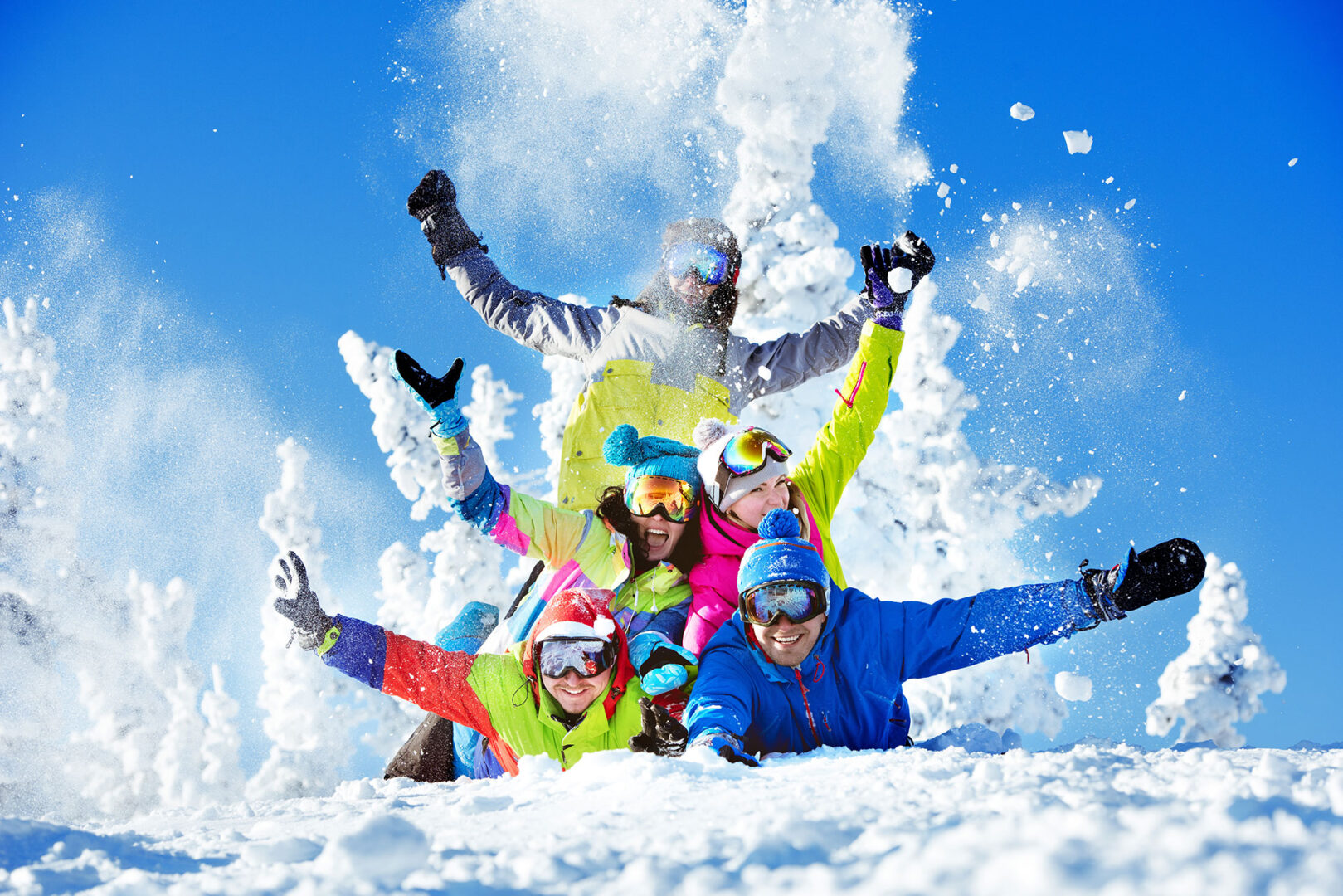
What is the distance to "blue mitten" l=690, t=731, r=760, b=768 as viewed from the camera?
8.18 ft

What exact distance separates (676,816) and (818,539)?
7.81 ft

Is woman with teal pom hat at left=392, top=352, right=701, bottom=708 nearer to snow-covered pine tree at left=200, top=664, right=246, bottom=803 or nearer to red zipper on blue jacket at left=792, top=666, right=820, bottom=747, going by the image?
red zipper on blue jacket at left=792, top=666, right=820, bottom=747

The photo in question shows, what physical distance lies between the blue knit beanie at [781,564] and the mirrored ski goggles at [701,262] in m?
2.00

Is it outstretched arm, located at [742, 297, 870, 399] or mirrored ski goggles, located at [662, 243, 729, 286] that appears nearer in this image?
mirrored ski goggles, located at [662, 243, 729, 286]

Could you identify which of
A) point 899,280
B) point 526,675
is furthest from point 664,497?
point 899,280

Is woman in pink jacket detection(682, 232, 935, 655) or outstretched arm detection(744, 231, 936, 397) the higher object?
outstretched arm detection(744, 231, 936, 397)

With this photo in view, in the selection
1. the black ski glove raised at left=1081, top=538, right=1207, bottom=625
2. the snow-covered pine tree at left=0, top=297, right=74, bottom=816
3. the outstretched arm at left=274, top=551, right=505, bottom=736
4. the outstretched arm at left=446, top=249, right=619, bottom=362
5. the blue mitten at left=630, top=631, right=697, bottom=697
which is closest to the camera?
the black ski glove raised at left=1081, top=538, right=1207, bottom=625

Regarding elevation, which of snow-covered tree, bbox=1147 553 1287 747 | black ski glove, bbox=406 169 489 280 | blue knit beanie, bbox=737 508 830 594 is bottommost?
snow-covered tree, bbox=1147 553 1287 747

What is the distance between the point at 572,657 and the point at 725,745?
797 mm

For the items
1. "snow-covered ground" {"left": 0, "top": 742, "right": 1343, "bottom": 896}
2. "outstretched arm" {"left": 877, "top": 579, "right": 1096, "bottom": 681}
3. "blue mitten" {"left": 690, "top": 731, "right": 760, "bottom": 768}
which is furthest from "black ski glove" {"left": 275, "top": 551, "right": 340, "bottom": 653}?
"outstretched arm" {"left": 877, "top": 579, "right": 1096, "bottom": 681}

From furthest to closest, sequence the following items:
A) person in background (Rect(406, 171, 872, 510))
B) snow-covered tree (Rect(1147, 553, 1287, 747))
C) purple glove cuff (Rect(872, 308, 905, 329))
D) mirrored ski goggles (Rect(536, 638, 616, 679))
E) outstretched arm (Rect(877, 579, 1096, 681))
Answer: snow-covered tree (Rect(1147, 553, 1287, 747))
person in background (Rect(406, 171, 872, 510))
purple glove cuff (Rect(872, 308, 905, 329))
mirrored ski goggles (Rect(536, 638, 616, 679))
outstretched arm (Rect(877, 579, 1096, 681))

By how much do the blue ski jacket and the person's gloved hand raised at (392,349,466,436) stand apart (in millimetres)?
1582

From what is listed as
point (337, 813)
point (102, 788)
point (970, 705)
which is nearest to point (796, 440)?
point (970, 705)

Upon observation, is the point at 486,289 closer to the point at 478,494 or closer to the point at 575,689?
the point at 478,494
